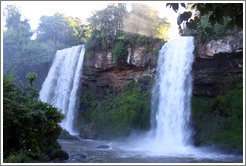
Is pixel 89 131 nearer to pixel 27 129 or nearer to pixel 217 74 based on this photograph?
pixel 217 74

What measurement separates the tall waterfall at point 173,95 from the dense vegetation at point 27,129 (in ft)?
22.6

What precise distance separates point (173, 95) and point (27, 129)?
9676 millimetres

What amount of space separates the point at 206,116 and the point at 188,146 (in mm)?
2457

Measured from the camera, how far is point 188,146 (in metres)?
13.1

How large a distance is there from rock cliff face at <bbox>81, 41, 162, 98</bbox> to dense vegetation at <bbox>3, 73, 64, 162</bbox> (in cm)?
1053

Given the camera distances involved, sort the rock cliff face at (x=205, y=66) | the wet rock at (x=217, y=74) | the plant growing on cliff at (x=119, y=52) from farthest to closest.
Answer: the plant growing on cliff at (x=119, y=52)
the wet rock at (x=217, y=74)
the rock cliff face at (x=205, y=66)

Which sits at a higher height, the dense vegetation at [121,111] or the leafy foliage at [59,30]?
the leafy foliage at [59,30]

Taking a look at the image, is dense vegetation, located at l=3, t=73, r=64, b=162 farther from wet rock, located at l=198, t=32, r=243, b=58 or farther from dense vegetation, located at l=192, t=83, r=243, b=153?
wet rock, located at l=198, t=32, r=243, b=58

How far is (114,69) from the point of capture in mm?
19609

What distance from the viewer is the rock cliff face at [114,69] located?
18.1 m

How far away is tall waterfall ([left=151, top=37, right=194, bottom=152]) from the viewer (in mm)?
14016

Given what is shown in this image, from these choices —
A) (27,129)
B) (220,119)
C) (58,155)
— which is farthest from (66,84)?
(27,129)

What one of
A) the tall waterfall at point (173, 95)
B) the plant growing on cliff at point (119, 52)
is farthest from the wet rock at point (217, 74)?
the plant growing on cliff at point (119, 52)

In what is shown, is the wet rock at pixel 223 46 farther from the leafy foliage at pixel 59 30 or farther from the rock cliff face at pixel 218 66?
the leafy foliage at pixel 59 30
